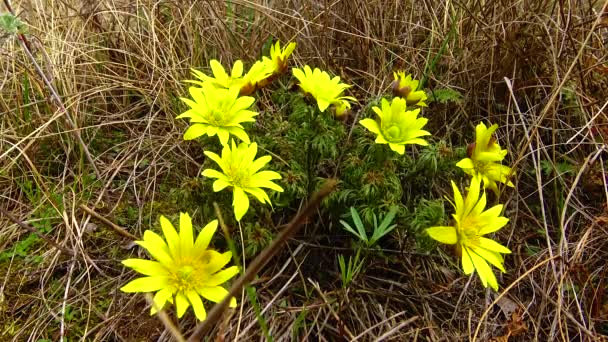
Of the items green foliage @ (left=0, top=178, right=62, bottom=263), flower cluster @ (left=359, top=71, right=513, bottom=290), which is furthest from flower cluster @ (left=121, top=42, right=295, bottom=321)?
green foliage @ (left=0, top=178, right=62, bottom=263)

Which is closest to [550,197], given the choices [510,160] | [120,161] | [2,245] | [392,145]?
[510,160]

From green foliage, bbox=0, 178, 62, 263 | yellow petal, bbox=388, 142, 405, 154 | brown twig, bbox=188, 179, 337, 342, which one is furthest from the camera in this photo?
green foliage, bbox=0, 178, 62, 263

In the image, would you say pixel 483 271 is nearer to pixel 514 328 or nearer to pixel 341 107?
pixel 514 328

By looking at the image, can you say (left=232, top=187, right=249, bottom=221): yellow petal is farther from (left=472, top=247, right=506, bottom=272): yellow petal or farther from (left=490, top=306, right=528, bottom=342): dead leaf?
(left=490, top=306, right=528, bottom=342): dead leaf

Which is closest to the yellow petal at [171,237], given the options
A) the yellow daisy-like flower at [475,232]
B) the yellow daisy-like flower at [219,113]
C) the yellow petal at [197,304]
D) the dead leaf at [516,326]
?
the yellow petal at [197,304]

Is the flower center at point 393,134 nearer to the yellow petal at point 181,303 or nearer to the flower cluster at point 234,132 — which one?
the flower cluster at point 234,132

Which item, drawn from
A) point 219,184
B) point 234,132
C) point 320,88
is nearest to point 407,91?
point 320,88

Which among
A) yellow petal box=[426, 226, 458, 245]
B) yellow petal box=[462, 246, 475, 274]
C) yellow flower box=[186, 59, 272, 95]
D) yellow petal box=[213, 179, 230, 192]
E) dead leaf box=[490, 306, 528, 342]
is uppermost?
yellow flower box=[186, 59, 272, 95]

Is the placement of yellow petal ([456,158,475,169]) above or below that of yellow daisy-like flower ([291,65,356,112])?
below
